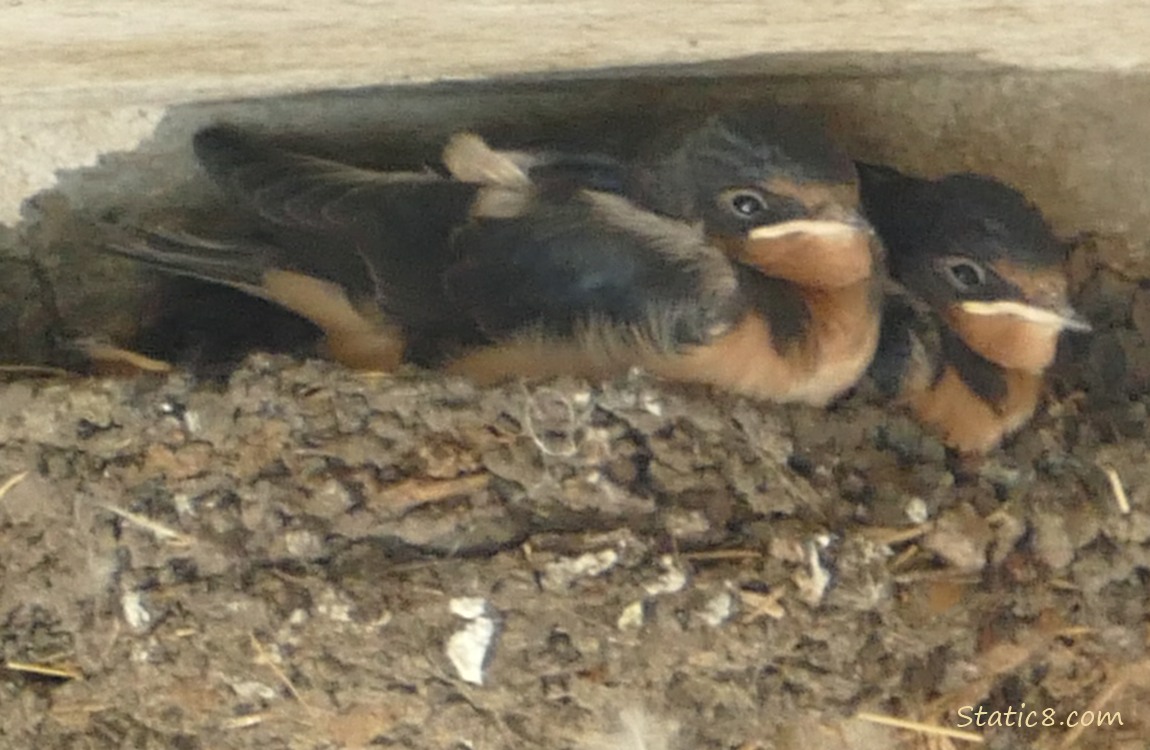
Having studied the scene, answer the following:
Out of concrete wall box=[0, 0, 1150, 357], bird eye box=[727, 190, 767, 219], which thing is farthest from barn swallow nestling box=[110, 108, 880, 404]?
concrete wall box=[0, 0, 1150, 357]

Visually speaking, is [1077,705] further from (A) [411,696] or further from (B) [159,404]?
(B) [159,404]

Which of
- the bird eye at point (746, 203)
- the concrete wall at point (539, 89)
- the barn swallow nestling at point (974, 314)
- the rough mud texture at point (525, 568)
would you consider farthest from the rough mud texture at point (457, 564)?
the concrete wall at point (539, 89)

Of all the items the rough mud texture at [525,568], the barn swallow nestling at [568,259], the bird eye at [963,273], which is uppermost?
the barn swallow nestling at [568,259]

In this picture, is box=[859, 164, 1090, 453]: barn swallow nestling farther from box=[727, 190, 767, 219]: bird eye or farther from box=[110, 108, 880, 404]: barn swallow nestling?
box=[727, 190, 767, 219]: bird eye

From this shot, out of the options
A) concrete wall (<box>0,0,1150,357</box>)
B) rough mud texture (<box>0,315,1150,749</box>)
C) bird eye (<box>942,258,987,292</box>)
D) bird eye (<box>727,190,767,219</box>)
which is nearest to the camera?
concrete wall (<box>0,0,1150,357</box>)

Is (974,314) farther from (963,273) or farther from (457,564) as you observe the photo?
(457,564)

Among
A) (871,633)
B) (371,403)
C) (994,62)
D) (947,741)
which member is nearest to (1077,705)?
(947,741)

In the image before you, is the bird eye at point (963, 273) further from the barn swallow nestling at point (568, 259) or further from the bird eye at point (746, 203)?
the bird eye at point (746, 203)
